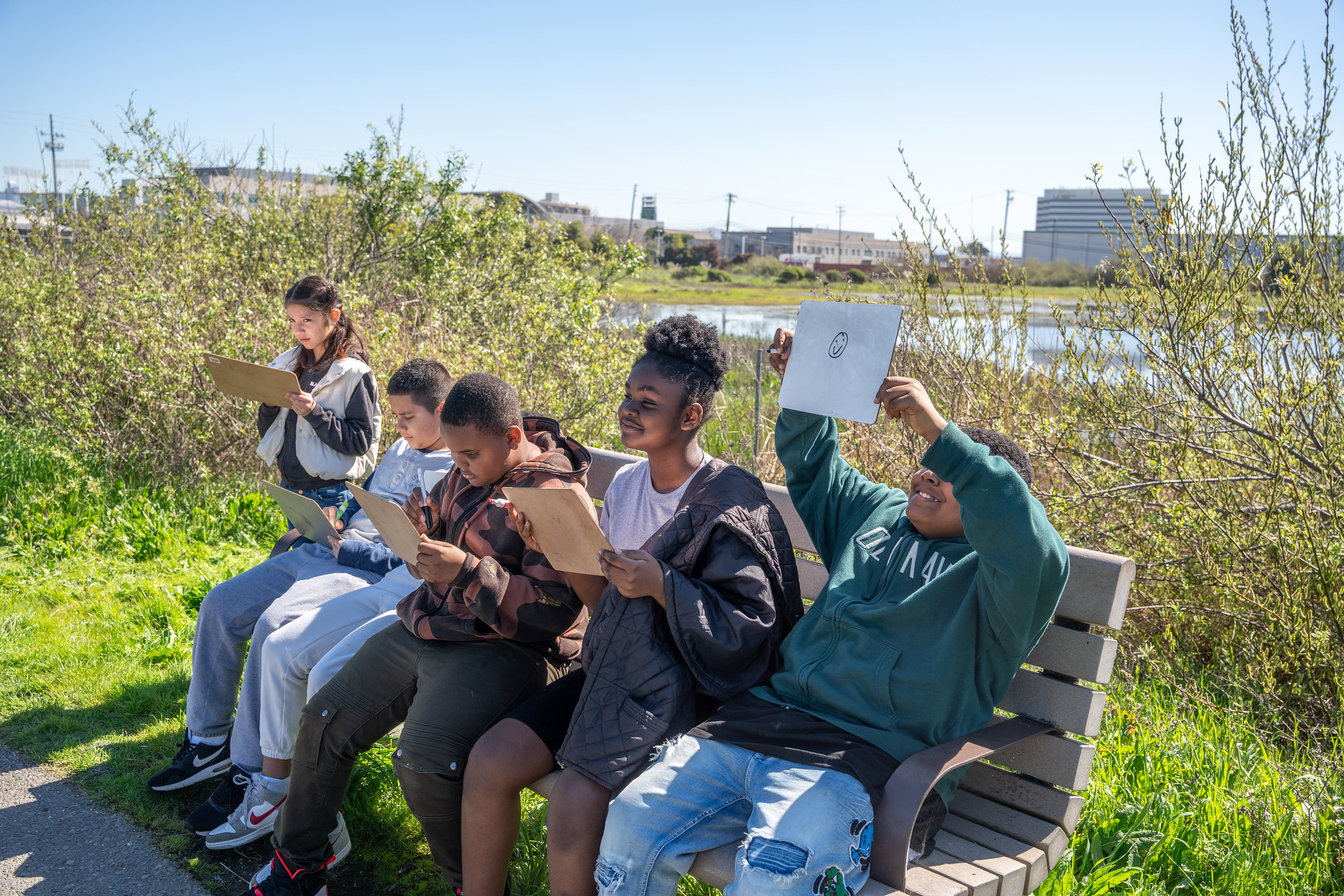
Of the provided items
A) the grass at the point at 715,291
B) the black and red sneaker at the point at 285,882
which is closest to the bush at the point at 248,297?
the black and red sneaker at the point at 285,882

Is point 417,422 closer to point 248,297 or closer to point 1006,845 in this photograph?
point 1006,845

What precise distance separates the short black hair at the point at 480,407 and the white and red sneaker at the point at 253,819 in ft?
3.87

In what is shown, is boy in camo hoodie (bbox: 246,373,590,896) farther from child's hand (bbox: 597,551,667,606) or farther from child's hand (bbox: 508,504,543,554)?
child's hand (bbox: 597,551,667,606)

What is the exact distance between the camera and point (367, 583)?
10.7 ft

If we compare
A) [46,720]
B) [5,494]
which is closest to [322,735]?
[46,720]

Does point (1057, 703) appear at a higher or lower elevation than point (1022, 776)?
higher

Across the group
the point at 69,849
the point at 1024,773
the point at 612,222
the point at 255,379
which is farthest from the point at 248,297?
the point at 612,222

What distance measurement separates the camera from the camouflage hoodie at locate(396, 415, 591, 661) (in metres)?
2.55

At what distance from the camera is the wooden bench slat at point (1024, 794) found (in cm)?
223

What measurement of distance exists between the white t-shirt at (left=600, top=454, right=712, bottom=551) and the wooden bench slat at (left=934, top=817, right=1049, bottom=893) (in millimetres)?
993

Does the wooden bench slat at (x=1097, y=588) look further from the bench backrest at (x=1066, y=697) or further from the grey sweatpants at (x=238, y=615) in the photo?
the grey sweatpants at (x=238, y=615)

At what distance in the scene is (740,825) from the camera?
2.13 metres

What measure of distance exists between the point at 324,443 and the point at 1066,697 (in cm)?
285

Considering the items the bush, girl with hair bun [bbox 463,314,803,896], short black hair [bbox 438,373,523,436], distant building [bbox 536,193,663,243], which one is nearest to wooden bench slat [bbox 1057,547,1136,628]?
girl with hair bun [bbox 463,314,803,896]
